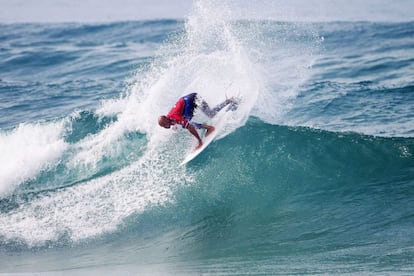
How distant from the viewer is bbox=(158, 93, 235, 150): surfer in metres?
9.18

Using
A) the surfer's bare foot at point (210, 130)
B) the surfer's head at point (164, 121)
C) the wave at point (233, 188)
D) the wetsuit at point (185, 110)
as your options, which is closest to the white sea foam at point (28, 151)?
the wave at point (233, 188)

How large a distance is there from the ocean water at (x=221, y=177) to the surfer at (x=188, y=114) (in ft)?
2.12

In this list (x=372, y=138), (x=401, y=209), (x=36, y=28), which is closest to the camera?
(x=401, y=209)

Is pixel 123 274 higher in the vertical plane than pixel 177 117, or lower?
lower

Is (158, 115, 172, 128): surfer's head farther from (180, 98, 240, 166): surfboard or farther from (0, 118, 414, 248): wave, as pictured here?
(0, 118, 414, 248): wave

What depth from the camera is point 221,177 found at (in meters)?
9.58

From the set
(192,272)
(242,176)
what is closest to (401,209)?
(242,176)

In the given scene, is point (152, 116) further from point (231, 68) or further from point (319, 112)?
point (319, 112)

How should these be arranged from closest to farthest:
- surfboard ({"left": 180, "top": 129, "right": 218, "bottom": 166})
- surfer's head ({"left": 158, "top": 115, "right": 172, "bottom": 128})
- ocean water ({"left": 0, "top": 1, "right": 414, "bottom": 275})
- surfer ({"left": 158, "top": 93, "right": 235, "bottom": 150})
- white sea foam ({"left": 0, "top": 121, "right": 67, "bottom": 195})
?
ocean water ({"left": 0, "top": 1, "right": 414, "bottom": 275})
surfer's head ({"left": 158, "top": 115, "right": 172, "bottom": 128})
surfer ({"left": 158, "top": 93, "right": 235, "bottom": 150})
surfboard ({"left": 180, "top": 129, "right": 218, "bottom": 166})
white sea foam ({"left": 0, "top": 121, "right": 67, "bottom": 195})

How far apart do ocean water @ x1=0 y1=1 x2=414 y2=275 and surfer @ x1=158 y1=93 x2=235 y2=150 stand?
65 centimetres

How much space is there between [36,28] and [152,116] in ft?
71.0

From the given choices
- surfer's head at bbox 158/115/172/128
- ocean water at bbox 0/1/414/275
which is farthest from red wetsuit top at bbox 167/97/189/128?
ocean water at bbox 0/1/414/275

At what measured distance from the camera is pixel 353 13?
26047mm

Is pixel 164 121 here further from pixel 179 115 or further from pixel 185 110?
pixel 185 110
